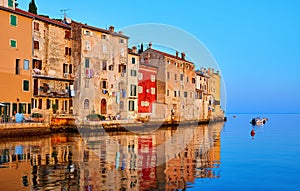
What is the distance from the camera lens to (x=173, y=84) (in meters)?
70.5

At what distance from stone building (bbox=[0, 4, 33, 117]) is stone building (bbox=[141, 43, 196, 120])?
25444mm

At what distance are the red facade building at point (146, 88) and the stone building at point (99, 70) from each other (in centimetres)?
456

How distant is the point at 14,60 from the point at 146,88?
2612 cm

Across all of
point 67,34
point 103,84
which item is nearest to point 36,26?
point 67,34

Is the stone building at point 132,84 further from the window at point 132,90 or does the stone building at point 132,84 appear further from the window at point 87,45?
the window at point 87,45

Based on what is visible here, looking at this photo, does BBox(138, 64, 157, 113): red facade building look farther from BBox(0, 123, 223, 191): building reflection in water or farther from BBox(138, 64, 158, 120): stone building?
BBox(0, 123, 223, 191): building reflection in water

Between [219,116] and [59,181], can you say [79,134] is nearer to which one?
[59,181]

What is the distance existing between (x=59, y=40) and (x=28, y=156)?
2681 centimetres

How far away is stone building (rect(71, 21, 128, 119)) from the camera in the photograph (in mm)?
48531

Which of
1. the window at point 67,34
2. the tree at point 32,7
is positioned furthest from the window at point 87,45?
the tree at point 32,7

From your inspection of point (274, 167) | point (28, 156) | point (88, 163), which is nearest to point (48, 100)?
point (28, 156)

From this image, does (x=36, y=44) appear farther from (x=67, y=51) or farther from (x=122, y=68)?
(x=122, y=68)

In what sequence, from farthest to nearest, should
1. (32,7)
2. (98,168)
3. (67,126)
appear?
(32,7), (67,126), (98,168)

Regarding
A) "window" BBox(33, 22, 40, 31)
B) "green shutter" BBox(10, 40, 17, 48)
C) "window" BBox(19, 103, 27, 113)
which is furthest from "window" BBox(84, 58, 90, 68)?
"window" BBox(19, 103, 27, 113)
